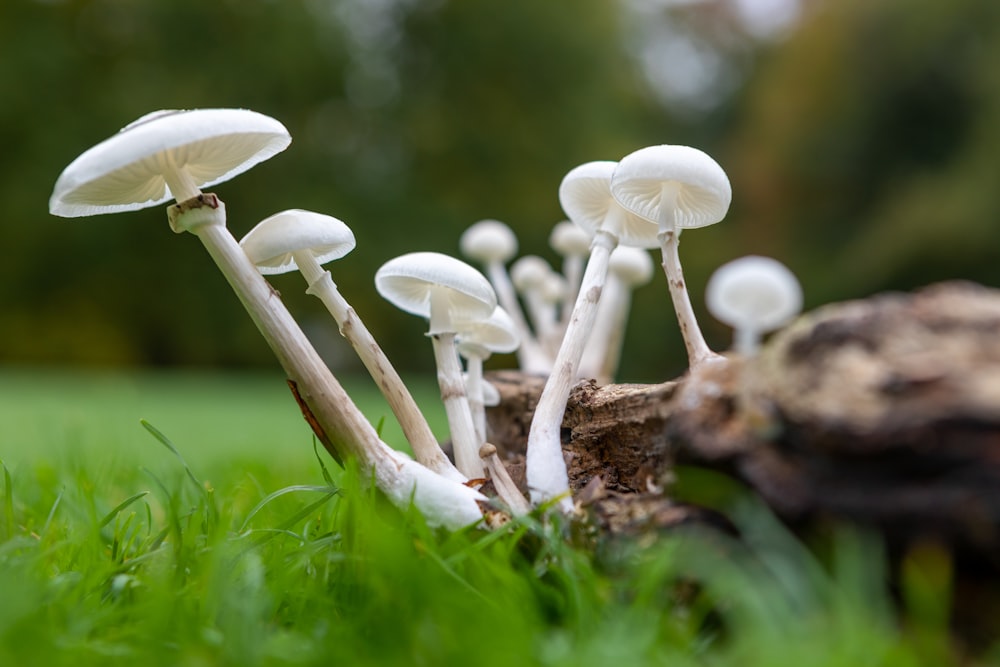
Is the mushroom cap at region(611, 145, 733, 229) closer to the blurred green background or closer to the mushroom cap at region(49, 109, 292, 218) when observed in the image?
the mushroom cap at region(49, 109, 292, 218)

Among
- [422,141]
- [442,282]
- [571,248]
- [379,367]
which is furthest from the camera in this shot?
[422,141]

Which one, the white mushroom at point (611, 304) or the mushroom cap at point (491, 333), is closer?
the mushroom cap at point (491, 333)

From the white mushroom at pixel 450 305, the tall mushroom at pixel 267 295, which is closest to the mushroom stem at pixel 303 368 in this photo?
the tall mushroom at pixel 267 295

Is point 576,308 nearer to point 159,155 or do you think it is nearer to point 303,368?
point 303,368

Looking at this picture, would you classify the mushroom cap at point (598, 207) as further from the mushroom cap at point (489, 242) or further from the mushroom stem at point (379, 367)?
the mushroom cap at point (489, 242)

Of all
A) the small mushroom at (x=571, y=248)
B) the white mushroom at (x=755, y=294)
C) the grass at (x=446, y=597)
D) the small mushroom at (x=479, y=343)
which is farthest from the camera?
the white mushroom at (x=755, y=294)

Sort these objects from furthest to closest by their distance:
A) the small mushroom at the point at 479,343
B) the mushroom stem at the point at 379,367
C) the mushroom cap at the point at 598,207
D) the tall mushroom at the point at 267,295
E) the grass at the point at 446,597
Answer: the small mushroom at the point at 479,343 → the mushroom cap at the point at 598,207 → the mushroom stem at the point at 379,367 → the tall mushroom at the point at 267,295 → the grass at the point at 446,597

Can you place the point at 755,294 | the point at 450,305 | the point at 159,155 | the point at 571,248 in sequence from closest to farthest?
1. the point at 159,155
2. the point at 450,305
3. the point at 571,248
4. the point at 755,294

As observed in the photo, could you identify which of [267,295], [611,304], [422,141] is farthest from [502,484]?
[422,141]
